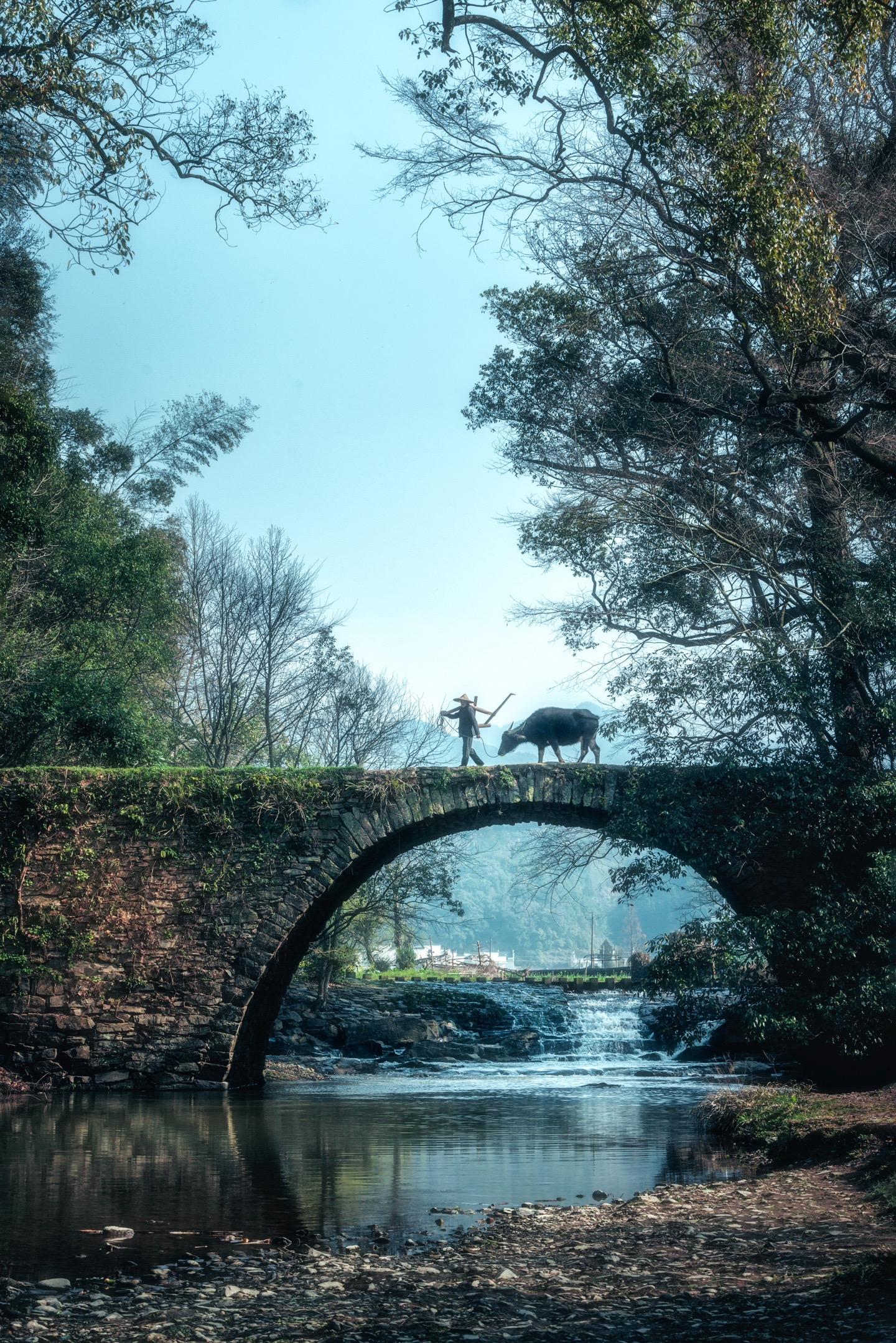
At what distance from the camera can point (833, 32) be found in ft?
26.2

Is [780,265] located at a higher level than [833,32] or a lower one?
lower

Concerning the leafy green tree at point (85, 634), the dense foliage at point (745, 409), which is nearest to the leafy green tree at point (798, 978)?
the dense foliage at point (745, 409)

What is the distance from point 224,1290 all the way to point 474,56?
8.90 m

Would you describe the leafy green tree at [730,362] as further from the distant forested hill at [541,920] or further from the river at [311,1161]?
the distant forested hill at [541,920]

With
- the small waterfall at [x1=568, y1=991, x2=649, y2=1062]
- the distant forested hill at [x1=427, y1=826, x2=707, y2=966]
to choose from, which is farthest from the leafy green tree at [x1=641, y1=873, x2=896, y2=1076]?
the distant forested hill at [x1=427, y1=826, x2=707, y2=966]

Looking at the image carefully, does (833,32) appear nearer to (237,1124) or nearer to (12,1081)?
(237,1124)

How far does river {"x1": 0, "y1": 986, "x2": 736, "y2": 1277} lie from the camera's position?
5875mm

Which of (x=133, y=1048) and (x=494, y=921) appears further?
(x=494, y=921)

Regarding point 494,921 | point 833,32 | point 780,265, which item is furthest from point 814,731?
Result: point 494,921

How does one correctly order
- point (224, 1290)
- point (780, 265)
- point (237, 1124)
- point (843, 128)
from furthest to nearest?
point (843, 128)
point (237, 1124)
point (780, 265)
point (224, 1290)

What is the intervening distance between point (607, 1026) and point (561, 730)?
8.48m

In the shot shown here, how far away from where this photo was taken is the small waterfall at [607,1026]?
2008 centimetres

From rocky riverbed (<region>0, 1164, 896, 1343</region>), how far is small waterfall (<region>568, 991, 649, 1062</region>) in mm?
14349

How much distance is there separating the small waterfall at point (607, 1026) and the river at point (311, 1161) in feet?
17.1
